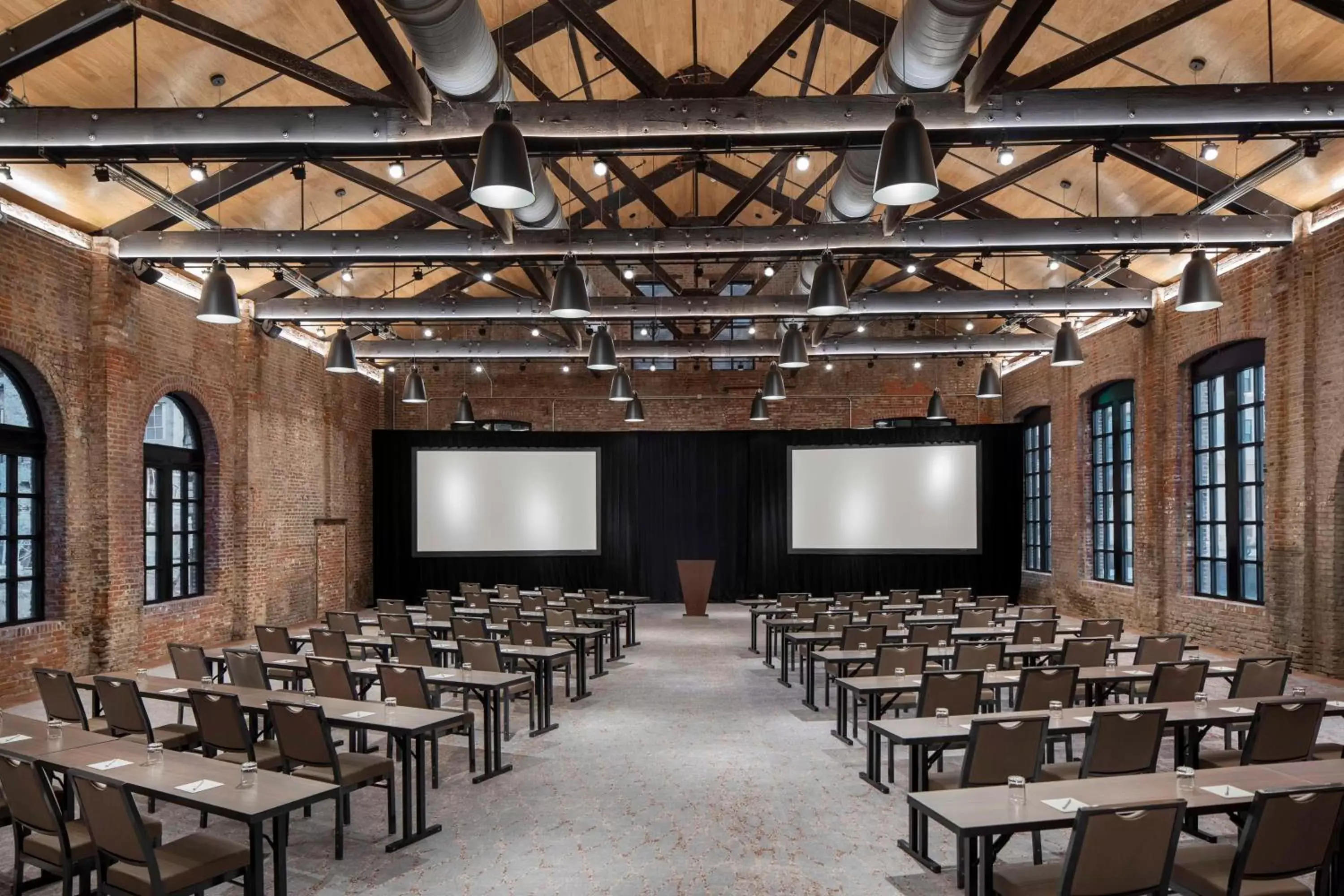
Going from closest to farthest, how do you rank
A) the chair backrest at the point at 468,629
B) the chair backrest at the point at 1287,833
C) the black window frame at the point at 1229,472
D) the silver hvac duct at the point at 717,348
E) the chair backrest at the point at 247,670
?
the chair backrest at the point at 1287,833 → the chair backrest at the point at 247,670 → the chair backrest at the point at 468,629 → the black window frame at the point at 1229,472 → the silver hvac duct at the point at 717,348

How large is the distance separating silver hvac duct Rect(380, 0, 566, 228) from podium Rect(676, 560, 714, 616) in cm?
1152

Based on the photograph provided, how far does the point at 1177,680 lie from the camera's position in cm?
A: 672

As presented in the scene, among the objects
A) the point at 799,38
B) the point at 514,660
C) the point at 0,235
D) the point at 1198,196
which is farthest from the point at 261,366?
the point at 1198,196

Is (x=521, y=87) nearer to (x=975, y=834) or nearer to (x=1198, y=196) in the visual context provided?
(x=1198, y=196)

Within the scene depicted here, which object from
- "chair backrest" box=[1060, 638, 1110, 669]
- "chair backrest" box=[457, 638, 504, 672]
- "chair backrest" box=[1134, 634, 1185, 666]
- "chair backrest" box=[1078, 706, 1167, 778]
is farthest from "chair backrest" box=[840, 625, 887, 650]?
"chair backrest" box=[1078, 706, 1167, 778]

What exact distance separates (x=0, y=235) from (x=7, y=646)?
4093mm

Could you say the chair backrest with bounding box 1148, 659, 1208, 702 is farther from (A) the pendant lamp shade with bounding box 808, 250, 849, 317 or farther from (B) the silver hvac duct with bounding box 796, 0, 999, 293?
(B) the silver hvac duct with bounding box 796, 0, 999, 293

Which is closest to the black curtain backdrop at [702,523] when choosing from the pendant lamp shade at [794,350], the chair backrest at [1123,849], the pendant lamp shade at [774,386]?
the pendant lamp shade at [774,386]

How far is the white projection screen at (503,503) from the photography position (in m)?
20.1

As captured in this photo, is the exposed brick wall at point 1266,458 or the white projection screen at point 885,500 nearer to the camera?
the exposed brick wall at point 1266,458

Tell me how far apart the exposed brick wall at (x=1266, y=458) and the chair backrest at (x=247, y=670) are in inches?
431

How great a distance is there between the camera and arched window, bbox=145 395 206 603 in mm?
12438

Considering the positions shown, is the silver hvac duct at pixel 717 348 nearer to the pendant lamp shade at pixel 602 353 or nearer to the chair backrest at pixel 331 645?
the pendant lamp shade at pixel 602 353

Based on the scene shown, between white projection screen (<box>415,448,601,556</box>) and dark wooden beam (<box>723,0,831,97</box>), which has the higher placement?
dark wooden beam (<box>723,0,831,97</box>)
